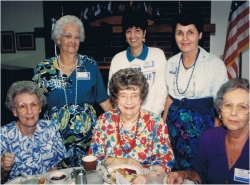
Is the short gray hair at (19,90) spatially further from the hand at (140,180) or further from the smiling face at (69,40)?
the hand at (140,180)

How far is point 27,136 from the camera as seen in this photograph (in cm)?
217

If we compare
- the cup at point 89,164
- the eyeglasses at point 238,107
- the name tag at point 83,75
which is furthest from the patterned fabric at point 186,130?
the cup at point 89,164

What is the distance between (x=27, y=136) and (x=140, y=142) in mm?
878

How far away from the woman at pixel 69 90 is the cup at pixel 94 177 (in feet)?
3.22

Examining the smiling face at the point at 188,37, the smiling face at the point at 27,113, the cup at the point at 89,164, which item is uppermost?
the smiling face at the point at 188,37

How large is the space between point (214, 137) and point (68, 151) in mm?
1395

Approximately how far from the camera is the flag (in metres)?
4.04

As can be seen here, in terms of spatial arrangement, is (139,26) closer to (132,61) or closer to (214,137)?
(132,61)

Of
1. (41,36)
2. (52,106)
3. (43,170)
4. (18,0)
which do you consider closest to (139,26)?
(52,106)

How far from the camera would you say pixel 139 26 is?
2846 mm

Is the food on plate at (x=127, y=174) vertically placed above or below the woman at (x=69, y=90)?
below

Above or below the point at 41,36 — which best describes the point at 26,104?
below

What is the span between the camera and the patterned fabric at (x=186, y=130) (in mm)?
2451

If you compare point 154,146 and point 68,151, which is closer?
point 154,146
